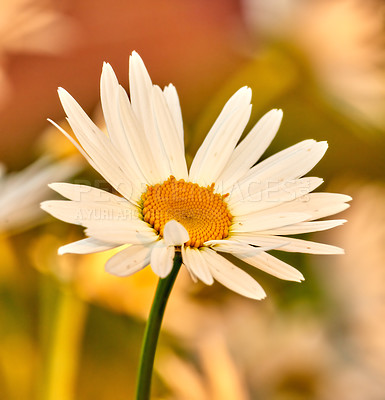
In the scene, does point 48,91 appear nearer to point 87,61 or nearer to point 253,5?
point 87,61

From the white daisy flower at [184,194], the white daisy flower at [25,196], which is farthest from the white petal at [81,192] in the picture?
the white daisy flower at [25,196]

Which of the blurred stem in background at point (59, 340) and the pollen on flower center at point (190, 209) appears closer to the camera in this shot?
the pollen on flower center at point (190, 209)

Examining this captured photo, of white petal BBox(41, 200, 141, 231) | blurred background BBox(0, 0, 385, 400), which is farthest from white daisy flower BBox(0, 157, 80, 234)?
white petal BBox(41, 200, 141, 231)

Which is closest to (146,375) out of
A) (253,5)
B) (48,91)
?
(253,5)

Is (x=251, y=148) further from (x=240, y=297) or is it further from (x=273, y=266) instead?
(x=240, y=297)

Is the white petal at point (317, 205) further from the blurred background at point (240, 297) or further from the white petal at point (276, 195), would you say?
the blurred background at point (240, 297)
